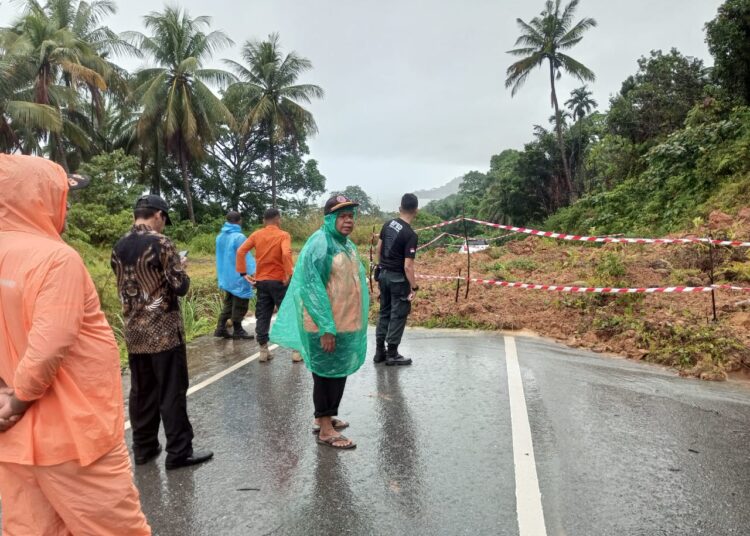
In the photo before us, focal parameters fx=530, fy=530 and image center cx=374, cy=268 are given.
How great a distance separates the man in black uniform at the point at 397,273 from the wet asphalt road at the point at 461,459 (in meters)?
0.48

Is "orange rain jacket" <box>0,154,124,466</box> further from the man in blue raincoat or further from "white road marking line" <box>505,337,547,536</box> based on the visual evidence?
the man in blue raincoat

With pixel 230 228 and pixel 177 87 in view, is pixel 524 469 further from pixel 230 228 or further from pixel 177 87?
pixel 177 87

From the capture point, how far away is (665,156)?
1634cm

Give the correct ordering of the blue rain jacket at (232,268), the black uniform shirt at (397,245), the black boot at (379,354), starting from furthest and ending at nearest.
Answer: the blue rain jacket at (232,268)
the black boot at (379,354)
the black uniform shirt at (397,245)

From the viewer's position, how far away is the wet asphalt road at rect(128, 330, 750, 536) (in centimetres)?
276

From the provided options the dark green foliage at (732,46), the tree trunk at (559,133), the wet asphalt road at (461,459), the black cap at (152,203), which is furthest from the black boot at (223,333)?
the tree trunk at (559,133)

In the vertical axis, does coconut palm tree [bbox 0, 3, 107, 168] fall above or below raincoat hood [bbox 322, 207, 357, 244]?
above

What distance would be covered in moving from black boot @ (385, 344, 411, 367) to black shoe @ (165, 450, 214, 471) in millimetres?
2568

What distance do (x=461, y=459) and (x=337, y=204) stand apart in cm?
186

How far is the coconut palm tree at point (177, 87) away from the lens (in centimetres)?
2836

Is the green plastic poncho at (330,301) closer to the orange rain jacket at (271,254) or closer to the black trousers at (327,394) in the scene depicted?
Result: the black trousers at (327,394)

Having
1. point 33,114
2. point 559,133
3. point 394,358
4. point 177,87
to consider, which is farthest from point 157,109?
point 394,358

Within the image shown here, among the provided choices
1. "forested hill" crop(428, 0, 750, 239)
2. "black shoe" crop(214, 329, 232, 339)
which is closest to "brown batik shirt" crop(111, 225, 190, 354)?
"black shoe" crop(214, 329, 232, 339)

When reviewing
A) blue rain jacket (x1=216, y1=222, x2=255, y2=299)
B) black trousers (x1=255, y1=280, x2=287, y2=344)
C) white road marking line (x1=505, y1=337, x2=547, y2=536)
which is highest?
blue rain jacket (x1=216, y1=222, x2=255, y2=299)
